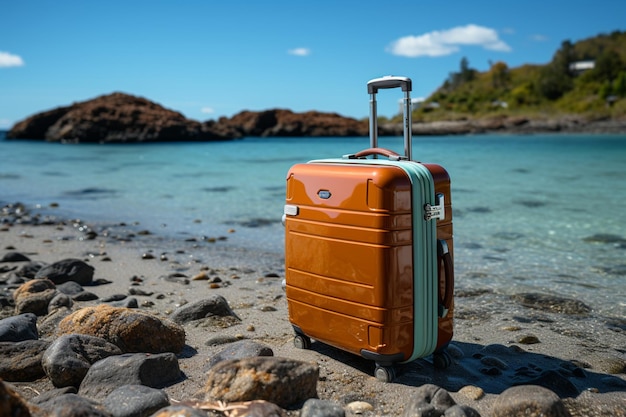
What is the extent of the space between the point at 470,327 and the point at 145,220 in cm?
999

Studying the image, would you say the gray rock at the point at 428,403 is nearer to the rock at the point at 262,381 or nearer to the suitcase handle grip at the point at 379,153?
the rock at the point at 262,381

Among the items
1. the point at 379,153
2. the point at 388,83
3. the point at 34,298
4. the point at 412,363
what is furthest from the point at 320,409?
the point at 34,298

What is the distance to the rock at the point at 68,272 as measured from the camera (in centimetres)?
726

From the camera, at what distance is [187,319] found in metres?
5.59

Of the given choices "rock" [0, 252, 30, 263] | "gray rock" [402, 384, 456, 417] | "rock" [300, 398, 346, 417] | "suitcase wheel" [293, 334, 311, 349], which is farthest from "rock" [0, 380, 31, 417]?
"rock" [0, 252, 30, 263]

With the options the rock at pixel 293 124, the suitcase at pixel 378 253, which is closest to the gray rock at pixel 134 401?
the suitcase at pixel 378 253

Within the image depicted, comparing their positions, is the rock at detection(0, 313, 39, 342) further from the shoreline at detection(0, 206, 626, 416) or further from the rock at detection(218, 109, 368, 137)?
the rock at detection(218, 109, 368, 137)

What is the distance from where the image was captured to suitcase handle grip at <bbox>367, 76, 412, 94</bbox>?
4301 mm

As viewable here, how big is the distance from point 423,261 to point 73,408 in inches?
90.8

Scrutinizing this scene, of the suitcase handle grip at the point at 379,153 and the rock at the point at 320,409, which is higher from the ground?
the suitcase handle grip at the point at 379,153

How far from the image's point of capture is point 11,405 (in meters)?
2.63

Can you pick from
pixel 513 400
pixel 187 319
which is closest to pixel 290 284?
pixel 187 319

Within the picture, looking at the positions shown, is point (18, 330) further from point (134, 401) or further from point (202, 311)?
point (134, 401)

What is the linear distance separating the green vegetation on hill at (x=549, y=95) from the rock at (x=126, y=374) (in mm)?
99849
